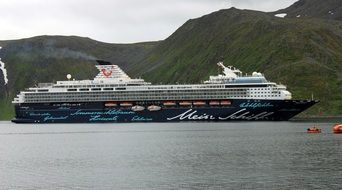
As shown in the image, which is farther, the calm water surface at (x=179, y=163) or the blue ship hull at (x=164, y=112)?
the blue ship hull at (x=164, y=112)

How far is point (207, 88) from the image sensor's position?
182m

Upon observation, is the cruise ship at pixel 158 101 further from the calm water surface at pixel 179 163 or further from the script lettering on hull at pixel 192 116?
the calm water surface at pixel 179 163

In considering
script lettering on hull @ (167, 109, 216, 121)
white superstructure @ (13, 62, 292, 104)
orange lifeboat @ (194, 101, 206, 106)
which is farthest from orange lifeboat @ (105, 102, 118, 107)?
orange lifeboat @ (194, 101, 206, 106)

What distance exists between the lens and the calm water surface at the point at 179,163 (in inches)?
2530

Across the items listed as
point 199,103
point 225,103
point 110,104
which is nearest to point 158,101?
point 199,103

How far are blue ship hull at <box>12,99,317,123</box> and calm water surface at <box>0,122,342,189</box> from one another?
174 feet

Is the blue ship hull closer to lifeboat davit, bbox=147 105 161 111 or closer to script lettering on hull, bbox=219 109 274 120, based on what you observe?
script lettering on hull, bbox=219 109 274 120

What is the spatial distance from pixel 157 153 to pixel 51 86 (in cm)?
10847

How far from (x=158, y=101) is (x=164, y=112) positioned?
12.0 feet

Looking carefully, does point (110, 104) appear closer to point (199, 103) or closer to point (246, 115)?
point (199, 103)

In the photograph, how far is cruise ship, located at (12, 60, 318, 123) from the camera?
6905 inches

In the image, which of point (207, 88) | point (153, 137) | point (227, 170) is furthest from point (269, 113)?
point (227, 170)

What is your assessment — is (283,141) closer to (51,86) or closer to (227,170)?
(227,170)

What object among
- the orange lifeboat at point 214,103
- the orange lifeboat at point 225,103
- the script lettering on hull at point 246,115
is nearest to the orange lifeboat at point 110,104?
the orange lifeboat at point 214,103
